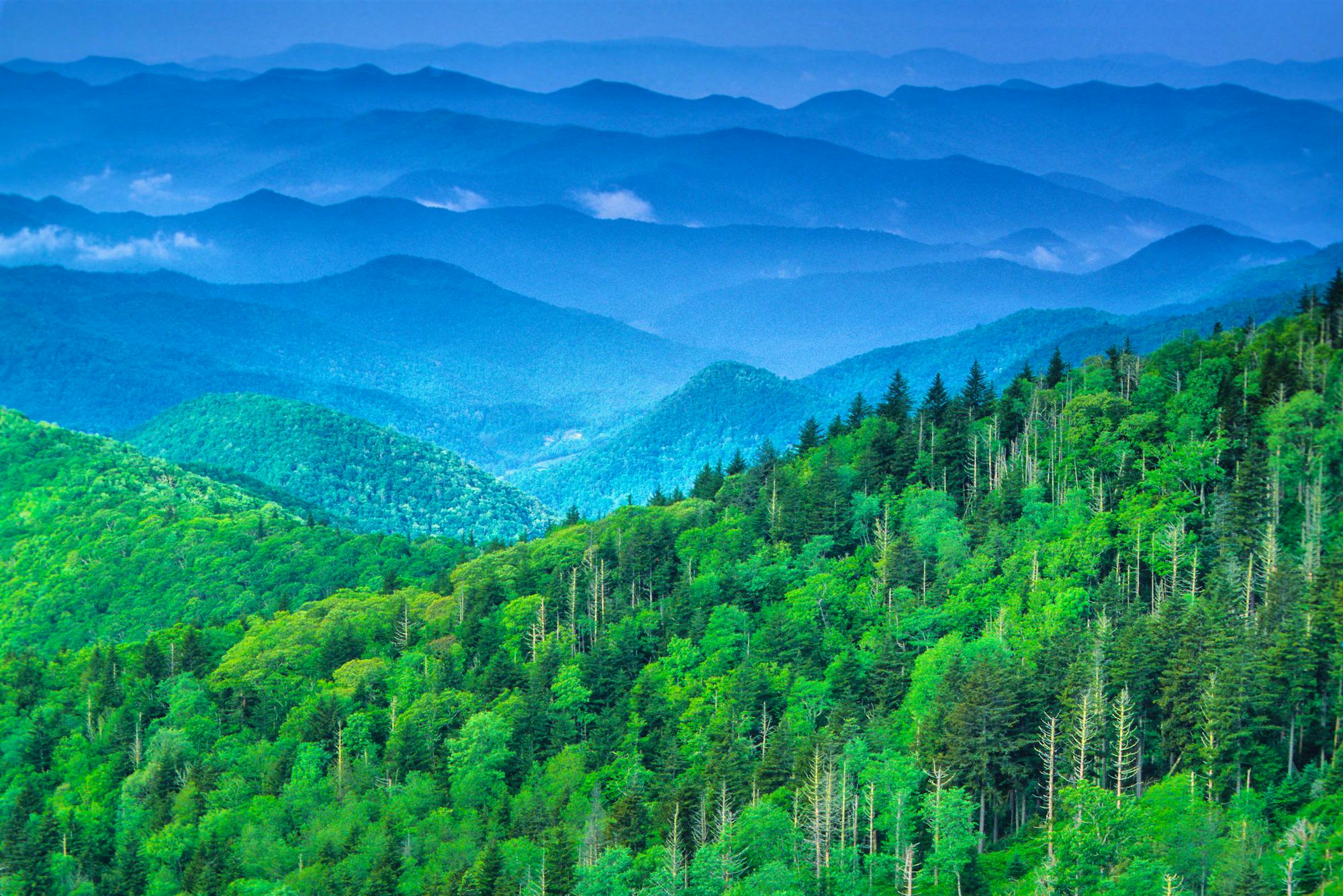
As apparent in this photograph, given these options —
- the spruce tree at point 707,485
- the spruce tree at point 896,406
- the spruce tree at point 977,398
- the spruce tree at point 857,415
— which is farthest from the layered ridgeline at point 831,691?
the spruce tree at point 707,485

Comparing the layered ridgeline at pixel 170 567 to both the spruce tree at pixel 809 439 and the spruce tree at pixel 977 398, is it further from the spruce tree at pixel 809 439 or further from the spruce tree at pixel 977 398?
the spruce tree at pixel 977 398

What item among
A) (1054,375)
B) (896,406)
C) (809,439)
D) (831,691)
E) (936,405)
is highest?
(1054,375)

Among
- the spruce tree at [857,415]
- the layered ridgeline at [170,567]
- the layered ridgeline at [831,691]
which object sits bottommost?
the layered ridgeline at [831,691]

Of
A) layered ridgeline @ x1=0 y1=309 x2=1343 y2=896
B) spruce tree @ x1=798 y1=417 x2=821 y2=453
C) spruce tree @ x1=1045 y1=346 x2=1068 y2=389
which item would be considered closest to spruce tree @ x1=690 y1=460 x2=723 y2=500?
layered ridgeline @ x1=0 y1=309 x2=1343 y2=896

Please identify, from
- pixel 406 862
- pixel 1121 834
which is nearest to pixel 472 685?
pixel 406 862

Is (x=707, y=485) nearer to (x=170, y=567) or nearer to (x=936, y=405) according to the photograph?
(x=936, y=405)

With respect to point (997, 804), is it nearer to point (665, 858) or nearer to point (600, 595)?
point (665, 858)

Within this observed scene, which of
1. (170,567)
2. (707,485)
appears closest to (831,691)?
(707,485)

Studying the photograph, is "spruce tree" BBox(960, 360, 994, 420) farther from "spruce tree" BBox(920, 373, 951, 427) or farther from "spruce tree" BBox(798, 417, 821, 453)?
"spruce tree" BBox(798, 417, 821, 453)
